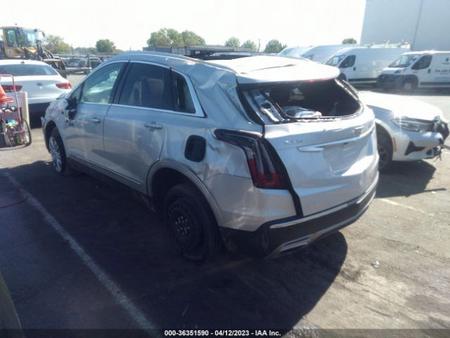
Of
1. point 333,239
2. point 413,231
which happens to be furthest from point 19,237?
point 413,231

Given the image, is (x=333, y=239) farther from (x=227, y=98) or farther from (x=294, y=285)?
(x=227, y=98)

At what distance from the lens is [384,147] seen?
5676mm

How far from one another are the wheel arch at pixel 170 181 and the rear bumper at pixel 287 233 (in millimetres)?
234

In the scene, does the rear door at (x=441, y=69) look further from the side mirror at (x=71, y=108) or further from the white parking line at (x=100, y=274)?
the white parking line at (x=100, y=274)

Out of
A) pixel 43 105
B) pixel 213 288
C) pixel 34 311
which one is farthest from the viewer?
pixel 43 105

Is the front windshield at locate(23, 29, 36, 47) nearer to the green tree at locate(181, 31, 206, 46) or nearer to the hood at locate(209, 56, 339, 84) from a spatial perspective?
the hood at locate(209, 56, 339, 84)

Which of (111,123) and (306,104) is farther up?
(306,104)

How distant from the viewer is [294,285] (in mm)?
3148

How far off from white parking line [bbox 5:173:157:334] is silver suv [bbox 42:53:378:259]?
70 centimetres

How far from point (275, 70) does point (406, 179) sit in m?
3.52

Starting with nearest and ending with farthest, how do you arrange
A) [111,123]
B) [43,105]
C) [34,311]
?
[34,311] → [111,123] → [43,105]

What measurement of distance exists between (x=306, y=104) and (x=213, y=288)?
209 cm

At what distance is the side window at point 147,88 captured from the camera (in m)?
3.54

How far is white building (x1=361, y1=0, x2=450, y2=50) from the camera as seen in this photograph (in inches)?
1316
